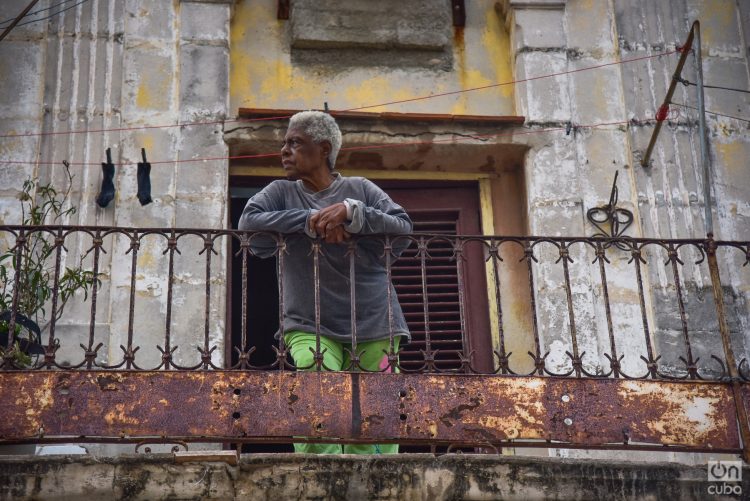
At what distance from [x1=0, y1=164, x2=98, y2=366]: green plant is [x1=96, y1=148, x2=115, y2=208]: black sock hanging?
197mm

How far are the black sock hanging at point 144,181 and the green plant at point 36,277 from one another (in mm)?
434

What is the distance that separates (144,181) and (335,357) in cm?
228

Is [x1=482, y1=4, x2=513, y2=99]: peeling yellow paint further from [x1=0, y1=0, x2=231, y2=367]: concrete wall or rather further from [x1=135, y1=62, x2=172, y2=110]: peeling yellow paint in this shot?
[x1=135, y1=62, x2=172, y2=110]: peeling yellow paint

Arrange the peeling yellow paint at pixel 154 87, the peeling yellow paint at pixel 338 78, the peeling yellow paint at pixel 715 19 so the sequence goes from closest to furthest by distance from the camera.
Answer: the peeling yellow paint at pixel 154 87 < the peeling yellow paint at pixel 338 78 < the peeling yellow paint at pixel 715 19

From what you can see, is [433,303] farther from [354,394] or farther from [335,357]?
[354,394]

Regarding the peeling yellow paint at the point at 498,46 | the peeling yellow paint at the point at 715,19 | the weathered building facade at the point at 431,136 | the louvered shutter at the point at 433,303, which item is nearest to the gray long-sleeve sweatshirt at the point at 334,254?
Answer: the weathered building facade at the point at 431,136

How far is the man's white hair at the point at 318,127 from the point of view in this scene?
7305 mm

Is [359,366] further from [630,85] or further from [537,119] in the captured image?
[630,85]

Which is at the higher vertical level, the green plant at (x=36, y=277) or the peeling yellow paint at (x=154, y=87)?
the peeling yellow paint at (x=154, y=87)

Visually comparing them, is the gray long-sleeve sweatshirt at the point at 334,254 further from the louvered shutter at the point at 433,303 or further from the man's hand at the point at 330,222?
the louvered shutter at the point at 433,303

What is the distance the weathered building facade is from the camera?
8461mm

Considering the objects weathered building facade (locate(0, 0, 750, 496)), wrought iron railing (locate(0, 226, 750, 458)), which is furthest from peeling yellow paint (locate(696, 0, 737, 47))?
wrought iron railing (locate(0, 226, 750, 458))

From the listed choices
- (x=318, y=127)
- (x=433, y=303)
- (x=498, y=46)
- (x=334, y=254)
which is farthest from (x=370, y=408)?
(x=498, y=46)

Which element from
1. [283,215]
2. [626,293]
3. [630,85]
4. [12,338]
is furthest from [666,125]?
[12,338]
